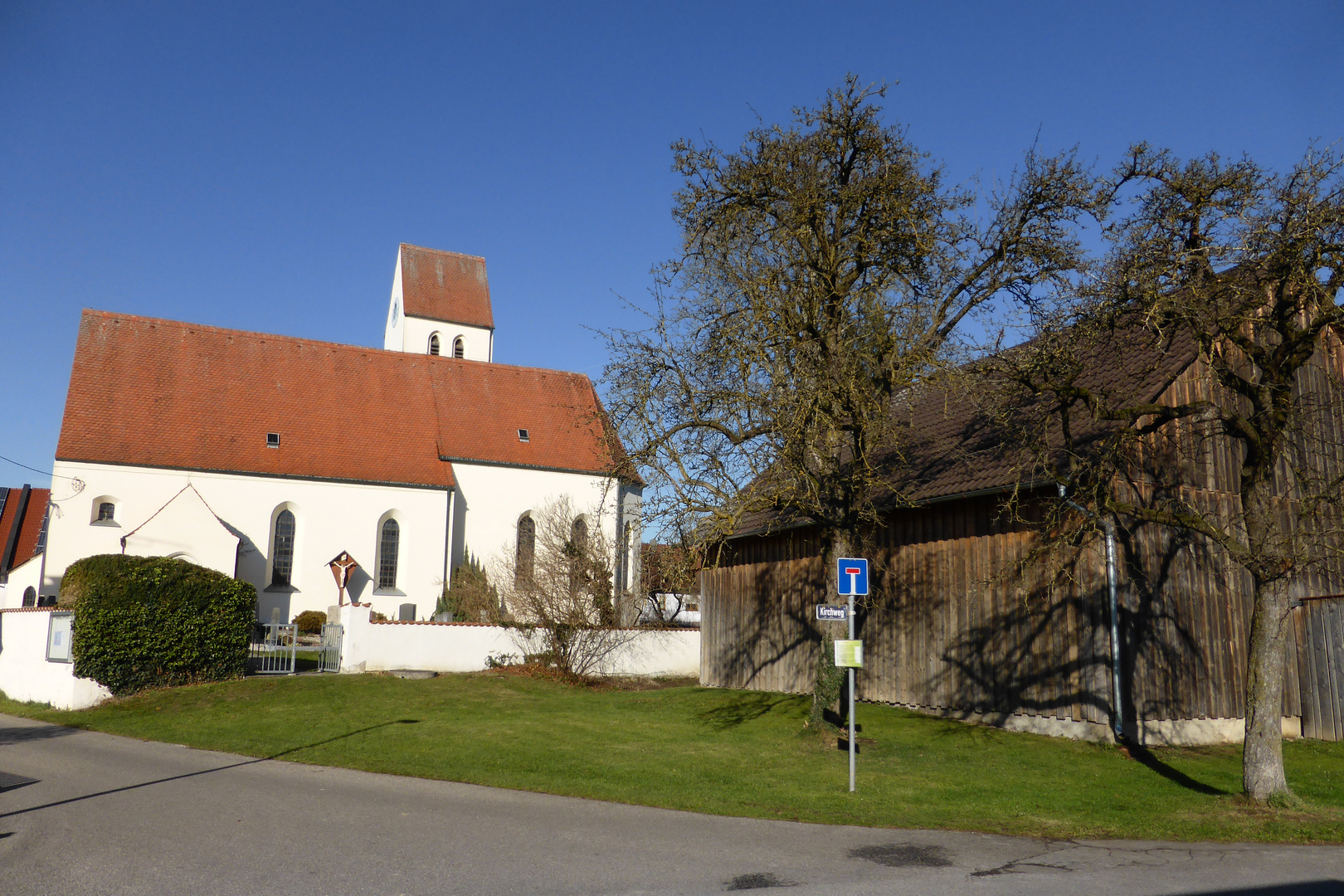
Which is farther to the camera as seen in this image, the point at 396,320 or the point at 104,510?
the point at 396,320

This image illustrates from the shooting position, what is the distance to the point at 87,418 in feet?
98.4

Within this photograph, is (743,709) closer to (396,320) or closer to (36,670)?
(36,670)

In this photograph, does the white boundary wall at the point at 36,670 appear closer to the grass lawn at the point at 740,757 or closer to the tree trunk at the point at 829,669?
the grass lawn at the point at 740,757

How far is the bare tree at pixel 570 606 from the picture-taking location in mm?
23203

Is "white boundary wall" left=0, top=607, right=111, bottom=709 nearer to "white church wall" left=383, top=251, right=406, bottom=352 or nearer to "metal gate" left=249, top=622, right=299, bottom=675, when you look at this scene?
"metal gate" left=249, top=622, right=299, bottom=675

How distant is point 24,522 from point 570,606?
116 feet

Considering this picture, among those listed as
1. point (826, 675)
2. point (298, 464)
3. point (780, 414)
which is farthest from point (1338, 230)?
point (298, 464)

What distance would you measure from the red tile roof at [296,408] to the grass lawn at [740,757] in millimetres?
12473

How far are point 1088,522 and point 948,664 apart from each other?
13.4ft

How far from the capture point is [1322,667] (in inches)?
596

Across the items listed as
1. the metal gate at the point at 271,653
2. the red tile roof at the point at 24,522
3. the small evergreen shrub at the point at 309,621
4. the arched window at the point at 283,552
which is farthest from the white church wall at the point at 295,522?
the red tile roof at the point at 24,522

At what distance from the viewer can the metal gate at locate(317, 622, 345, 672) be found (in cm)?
2216

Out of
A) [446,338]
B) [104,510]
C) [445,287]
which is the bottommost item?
[104,510]

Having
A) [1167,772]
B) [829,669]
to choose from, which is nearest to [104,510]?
[829,669]
